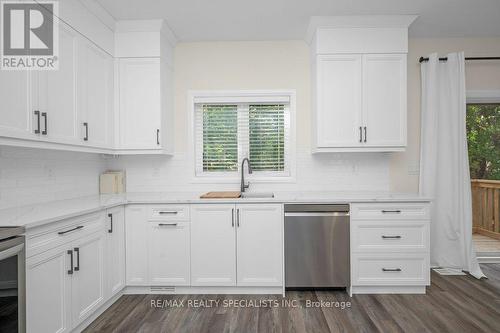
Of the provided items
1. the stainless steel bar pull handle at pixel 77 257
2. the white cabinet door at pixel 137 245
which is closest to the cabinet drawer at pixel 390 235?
the white cabinet door at pixel 137 245

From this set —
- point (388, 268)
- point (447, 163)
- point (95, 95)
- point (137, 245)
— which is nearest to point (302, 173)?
point (388, 268)

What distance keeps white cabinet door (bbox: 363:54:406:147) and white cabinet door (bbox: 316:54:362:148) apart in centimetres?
9

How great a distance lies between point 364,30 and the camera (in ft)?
10.0

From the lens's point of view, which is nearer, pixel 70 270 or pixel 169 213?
pixel 70 270

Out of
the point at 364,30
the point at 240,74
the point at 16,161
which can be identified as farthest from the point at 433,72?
the point at 16,161

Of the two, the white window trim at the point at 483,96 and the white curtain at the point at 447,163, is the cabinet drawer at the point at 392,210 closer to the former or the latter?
the white curtain at the point at 447,163

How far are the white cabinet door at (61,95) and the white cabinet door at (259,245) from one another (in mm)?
1610

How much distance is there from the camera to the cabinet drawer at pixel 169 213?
2844mm

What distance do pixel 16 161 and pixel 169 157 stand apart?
5.01ft

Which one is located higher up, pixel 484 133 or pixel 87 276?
pixel 484 133

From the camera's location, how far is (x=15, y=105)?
6.14ft

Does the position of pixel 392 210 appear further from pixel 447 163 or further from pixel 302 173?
pixel 447 163

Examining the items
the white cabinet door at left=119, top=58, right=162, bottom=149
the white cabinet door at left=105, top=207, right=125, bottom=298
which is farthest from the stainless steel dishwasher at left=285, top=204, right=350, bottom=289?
the white cabinet door at left=119, top=58, right=162, bottom=149

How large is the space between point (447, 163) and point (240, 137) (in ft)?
7.95
